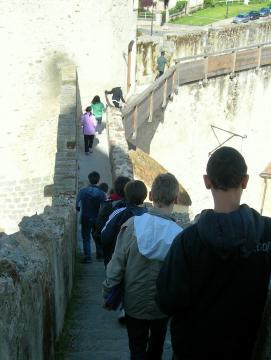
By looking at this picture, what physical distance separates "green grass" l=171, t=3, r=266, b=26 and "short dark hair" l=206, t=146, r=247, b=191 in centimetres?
4451

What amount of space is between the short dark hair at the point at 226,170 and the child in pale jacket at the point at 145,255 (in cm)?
98

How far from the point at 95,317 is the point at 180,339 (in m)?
3.18

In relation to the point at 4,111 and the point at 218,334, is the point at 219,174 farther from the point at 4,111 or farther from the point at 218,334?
the point at 4,111

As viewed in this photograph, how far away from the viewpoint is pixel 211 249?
7.95 feet

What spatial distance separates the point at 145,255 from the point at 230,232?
115 cm

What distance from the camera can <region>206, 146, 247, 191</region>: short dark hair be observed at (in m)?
2.50

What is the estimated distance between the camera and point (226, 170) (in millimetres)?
2500

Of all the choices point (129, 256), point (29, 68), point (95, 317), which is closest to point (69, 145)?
point (29, 68)

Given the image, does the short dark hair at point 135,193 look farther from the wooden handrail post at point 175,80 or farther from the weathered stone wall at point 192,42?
the weathered stone wall at point 192,42

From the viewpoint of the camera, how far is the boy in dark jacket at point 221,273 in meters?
2.42

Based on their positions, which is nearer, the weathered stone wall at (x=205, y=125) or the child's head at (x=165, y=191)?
the child's head at (x=165, y=191)

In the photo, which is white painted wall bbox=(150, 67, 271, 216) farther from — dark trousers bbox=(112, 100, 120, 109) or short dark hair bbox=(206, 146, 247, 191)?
short dark hair bbox=(206, 146, 247, 191)

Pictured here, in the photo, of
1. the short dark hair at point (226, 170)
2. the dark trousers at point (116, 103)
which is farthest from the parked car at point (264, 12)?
the short dark hair at point (226, 170)

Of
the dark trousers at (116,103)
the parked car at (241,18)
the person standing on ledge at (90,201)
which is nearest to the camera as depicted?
the person standing on ledge at (90,201)
